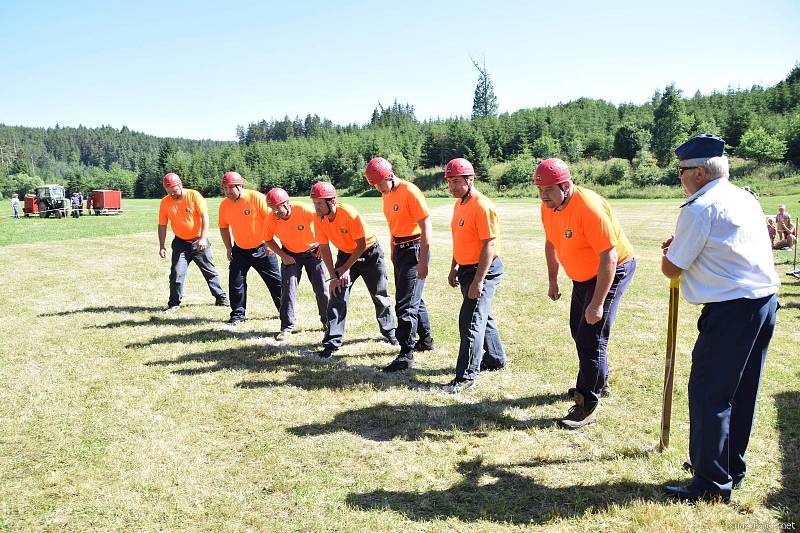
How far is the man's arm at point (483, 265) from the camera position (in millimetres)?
5477

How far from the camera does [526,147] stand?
96.9 metres

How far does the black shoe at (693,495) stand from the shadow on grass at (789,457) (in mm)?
325

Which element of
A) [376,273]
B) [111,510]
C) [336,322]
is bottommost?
[111,510]

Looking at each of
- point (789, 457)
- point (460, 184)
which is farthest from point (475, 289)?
point (789, 457)

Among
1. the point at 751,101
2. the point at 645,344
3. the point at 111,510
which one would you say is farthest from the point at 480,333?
the point at 751,101

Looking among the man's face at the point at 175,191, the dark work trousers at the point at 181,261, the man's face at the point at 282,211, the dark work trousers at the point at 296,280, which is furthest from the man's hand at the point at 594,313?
the man's face at the point at 175,191

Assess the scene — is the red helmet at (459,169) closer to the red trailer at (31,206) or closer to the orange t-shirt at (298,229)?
the orange t-shirt at (298,229)

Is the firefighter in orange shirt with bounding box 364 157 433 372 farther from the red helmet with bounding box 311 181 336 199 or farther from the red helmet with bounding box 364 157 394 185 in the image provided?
the red helmet with bounding box 311 181 336 199

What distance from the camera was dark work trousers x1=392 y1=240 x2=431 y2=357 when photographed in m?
6.55

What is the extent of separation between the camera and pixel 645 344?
7.44 metres

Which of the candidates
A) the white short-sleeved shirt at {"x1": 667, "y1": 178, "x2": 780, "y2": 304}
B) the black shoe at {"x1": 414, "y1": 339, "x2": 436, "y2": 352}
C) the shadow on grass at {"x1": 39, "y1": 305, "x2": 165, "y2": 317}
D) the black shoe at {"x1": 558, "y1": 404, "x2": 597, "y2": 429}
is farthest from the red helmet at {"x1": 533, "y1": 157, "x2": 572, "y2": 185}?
the shadow on grass at {"x1": 39, "y1": 305, "x2": 165, "y2": 317}

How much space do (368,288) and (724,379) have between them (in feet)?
14.8

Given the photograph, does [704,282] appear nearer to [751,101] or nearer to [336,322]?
[336,322]

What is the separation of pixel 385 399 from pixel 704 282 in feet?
11.1
